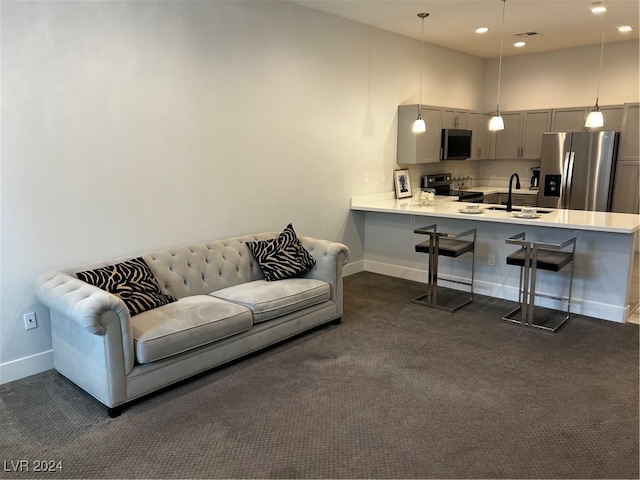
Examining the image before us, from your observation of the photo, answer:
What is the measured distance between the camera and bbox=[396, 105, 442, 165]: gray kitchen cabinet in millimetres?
5953

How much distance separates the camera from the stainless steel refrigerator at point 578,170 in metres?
6.08

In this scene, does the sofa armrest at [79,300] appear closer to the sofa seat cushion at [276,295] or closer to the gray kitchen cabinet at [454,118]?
the sofa seat cushion at [276,295]

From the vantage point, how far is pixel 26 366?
3.23 metres

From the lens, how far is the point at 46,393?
→ 3.01m

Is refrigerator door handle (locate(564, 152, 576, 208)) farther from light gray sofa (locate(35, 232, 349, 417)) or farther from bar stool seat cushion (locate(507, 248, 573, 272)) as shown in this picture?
light gray sofa (locate(35, 232, 349, 417))

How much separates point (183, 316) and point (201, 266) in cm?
80

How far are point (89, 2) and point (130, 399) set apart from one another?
8.65ft

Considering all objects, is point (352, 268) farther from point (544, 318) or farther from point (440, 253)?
point (544, 318)

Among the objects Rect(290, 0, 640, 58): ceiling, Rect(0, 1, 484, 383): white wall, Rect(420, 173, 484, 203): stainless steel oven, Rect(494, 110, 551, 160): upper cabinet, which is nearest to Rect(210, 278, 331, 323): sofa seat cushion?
Rect(0, 1, 484, 383): white wall

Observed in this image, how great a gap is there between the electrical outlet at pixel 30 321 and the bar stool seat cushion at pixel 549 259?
3734 mm

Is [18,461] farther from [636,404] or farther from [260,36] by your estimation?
[260,36]

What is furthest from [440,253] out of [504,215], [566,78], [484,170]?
[566,78]

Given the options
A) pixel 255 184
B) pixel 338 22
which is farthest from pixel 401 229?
pixel 338 22

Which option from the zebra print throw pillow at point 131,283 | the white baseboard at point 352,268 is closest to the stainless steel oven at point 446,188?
the white baseboard at point 352,268
